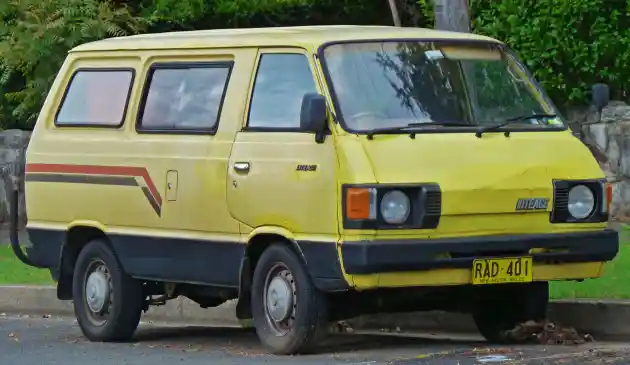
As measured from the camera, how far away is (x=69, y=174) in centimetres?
1153

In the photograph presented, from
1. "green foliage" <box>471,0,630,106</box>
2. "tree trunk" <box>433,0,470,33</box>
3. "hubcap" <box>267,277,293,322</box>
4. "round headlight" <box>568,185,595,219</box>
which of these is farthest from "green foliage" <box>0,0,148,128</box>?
"round headlight" <box>568,185,595,219</box>

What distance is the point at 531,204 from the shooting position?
384 inches

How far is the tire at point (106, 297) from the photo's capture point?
1130cm

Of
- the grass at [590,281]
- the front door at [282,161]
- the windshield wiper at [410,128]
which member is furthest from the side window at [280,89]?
the grass at [590,281]

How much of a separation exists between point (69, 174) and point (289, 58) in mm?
2133

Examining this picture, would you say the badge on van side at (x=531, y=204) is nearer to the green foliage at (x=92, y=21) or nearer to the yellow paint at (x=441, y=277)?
the yellow paint at (x=441, y=277)

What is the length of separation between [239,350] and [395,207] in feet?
5.90

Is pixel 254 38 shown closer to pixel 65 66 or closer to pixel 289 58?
pixel 289 58

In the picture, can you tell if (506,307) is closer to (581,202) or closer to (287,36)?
(581,202)

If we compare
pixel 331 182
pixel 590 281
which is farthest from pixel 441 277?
pixel 590 281

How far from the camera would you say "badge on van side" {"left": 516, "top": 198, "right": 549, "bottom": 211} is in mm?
9703

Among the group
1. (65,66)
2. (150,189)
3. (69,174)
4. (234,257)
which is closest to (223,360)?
(234,257)

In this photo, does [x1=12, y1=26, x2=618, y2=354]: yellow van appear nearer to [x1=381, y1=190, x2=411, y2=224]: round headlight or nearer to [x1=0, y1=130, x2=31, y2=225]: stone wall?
[x1=381, y1=190, x2=411, y2=224]: round headlight

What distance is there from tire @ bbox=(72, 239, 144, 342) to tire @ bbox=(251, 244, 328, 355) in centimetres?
148
